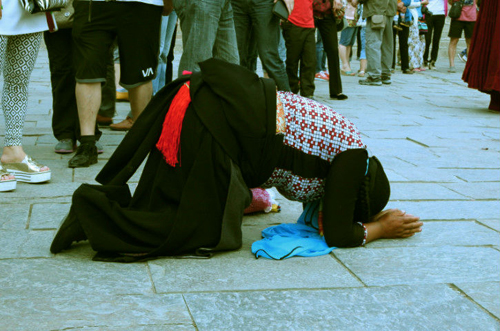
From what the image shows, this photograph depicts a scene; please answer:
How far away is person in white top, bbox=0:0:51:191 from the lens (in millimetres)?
3770

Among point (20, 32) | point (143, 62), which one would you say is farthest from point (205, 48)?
point (20, 32)

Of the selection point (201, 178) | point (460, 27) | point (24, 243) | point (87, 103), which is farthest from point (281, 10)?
point (460, 27)

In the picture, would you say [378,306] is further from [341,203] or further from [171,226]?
[171,226]

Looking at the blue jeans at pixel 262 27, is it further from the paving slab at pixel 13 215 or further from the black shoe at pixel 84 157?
the paving slab at pixel 13 215

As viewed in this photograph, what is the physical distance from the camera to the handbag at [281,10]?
620 cm

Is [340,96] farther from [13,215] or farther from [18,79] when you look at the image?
[13,215]

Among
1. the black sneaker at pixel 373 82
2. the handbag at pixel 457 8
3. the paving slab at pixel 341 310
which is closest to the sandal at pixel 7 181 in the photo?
the paving slab at pixel 341 310

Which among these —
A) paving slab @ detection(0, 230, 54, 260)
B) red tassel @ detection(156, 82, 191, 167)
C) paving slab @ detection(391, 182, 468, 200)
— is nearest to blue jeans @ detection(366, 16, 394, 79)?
paving slab @ detection(391, 182, 468, 200)

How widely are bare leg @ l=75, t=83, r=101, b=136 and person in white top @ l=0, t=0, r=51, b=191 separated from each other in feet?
1.23

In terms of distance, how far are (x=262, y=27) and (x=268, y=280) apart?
13.7 feet

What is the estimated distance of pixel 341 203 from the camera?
285 cm

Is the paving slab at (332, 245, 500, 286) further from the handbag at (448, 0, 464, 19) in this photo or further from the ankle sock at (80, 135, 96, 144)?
the handbag at (448, 0, 464, 19)

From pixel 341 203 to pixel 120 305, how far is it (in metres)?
1.03

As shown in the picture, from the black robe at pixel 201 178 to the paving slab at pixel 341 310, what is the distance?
431 mm
